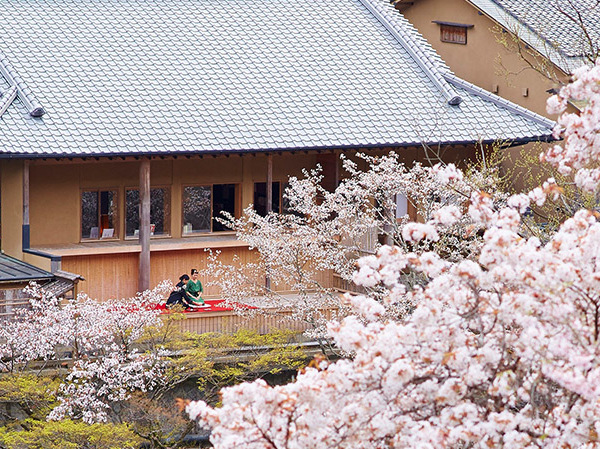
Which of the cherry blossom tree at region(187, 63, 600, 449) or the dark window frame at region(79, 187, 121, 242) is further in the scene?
the dark window frame at region(79, 187, 121, 242)

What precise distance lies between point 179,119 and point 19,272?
4.40 meters

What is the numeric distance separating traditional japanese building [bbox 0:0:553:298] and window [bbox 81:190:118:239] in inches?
0.9

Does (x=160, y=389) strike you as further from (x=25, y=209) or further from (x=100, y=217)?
(x=100, y=217)

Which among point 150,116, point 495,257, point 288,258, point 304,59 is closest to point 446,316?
point 495,257

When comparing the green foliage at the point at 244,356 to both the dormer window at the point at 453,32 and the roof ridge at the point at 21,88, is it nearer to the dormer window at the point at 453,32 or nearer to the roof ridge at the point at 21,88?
the roof ridge at the point at 21,88

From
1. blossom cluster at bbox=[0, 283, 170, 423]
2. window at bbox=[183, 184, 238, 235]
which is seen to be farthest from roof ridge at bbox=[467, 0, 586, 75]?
blossom cluster at bbox=[0, 283, 170, 423]

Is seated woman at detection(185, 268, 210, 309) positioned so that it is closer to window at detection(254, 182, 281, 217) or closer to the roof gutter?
the roof gutter

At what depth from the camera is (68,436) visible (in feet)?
59.7

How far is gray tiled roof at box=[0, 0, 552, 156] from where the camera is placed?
75.4ft

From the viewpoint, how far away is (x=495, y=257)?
9445 millimetres

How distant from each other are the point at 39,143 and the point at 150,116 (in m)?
2.41

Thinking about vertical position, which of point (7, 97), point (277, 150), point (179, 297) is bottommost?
point (179, 297)

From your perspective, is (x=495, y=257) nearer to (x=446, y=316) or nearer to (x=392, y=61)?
(x=446, y=316)

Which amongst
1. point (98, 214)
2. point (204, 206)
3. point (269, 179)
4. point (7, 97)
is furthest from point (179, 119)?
point (7, 97)
